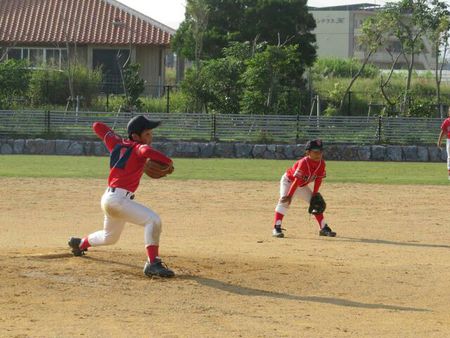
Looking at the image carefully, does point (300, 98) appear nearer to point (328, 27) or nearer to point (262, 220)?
point (262, 220)

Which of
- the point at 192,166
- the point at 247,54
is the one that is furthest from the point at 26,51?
the point at 192,166

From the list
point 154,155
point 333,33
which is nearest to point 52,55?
point 154,155

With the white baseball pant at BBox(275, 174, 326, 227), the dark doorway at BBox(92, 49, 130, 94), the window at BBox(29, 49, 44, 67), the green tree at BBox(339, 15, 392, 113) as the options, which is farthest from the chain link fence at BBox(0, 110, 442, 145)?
the white baseball pant at BBox(275, 174, 326, 227)

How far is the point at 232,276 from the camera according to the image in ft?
30.2

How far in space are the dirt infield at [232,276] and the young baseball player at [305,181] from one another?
32 centimetres

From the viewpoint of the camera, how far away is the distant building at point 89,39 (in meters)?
43.7

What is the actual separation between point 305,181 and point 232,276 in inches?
142

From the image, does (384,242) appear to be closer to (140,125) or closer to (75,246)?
(75,246)

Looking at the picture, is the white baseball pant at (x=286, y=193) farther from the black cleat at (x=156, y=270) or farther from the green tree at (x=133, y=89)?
the green tree at (x=133, y=89)

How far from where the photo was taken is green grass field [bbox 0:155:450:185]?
21594mm

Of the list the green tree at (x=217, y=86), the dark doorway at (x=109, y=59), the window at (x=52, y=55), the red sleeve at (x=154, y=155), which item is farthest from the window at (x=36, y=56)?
the red sleeve at (x=154, y=155)

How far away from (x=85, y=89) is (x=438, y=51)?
13244 millimetres

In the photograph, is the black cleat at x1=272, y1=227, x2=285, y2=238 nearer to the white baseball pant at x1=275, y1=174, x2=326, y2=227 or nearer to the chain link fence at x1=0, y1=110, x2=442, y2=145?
the white baseball pant at x1=275, y1=174, x2=326, y2=227

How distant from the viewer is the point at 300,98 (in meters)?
34.8
